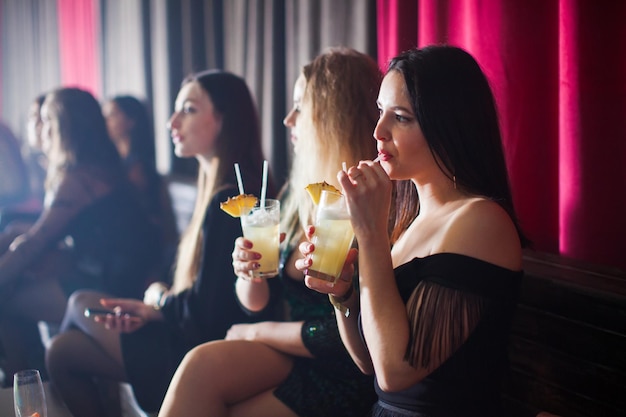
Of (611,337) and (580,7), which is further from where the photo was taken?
(580,7)

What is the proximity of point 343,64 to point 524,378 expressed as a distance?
0.94 m

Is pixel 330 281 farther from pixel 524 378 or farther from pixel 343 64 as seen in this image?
pixel 343 64

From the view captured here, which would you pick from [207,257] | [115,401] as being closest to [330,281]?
[207,257]

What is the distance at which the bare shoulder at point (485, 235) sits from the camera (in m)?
1.34

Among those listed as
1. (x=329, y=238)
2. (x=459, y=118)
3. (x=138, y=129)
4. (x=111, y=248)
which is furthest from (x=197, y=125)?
(x=138, y=129)

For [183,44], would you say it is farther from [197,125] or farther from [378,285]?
[378,285]

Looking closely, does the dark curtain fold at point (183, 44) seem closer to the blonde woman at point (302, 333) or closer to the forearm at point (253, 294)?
Result: the blonde woman at point (302, 333)

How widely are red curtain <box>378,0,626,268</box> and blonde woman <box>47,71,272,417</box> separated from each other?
2.80ft

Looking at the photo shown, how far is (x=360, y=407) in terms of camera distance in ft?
5.89

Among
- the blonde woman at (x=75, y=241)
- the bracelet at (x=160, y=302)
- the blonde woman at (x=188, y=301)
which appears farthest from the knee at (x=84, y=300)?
the blonde woman at (x=75, y=241)

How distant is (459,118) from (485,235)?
0.74ft

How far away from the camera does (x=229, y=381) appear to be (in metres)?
1.80

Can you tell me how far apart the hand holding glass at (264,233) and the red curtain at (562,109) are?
68 centimetres

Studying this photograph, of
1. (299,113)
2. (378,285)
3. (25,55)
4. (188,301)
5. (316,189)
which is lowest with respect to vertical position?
(188,301)
